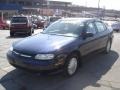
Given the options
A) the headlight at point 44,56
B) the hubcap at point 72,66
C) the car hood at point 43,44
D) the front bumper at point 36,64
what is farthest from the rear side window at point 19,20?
the headlight at point 44,56

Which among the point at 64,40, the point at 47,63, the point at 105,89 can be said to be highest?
the point at 64,40

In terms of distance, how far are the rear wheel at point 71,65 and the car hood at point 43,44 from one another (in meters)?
0.41

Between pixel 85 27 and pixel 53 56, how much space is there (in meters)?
1.96

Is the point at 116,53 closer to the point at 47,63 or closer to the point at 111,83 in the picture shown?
the point at 111,83

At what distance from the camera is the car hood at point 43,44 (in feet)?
19.4

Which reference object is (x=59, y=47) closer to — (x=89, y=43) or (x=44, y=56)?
(x=44, y=56)

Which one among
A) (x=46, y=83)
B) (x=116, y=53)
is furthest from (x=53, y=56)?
(x=116, y=53)

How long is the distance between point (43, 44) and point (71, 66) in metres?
0.95

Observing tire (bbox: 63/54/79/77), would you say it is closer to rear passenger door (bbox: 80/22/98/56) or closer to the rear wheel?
the rear wheel

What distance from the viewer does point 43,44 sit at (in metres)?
6.22

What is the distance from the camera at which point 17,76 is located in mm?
6430

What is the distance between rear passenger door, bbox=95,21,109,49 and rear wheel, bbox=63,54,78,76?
68.8 inches

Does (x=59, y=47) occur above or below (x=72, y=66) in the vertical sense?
above

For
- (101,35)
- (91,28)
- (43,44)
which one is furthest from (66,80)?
(101,35)
